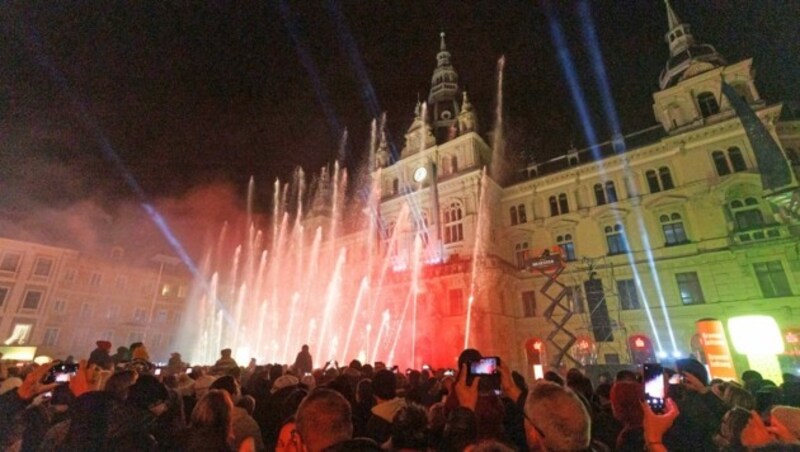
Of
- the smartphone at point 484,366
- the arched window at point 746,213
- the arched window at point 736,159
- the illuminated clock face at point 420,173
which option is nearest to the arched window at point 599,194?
the arched window at point 746,213

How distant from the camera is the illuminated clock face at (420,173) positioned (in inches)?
1420

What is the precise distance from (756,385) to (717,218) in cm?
2250

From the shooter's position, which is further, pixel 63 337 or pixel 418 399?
pixel 63 337

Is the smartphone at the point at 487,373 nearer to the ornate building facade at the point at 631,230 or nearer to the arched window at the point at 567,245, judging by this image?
the ornate building facade at the point at 631,230

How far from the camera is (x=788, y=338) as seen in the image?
17.1 metres

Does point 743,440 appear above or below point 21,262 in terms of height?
below

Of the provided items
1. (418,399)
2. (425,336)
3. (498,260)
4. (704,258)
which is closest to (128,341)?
(425,336)

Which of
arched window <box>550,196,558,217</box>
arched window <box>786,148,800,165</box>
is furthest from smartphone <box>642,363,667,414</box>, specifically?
arched window <box>786,148,800,165</box>

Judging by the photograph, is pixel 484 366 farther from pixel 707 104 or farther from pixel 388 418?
pixel 707 104

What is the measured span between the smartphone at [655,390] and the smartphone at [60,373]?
24.3 feet

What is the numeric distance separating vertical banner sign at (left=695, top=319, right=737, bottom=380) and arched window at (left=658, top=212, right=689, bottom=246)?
14.6 metres

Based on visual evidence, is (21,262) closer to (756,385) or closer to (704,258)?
(756,385)

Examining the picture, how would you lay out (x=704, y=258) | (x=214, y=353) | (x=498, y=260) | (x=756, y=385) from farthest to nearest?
(x=214, y=353)
(x=498, y=260)
(x=704, y=258)
(x=756, y=385)

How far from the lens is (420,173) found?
36.5 m
